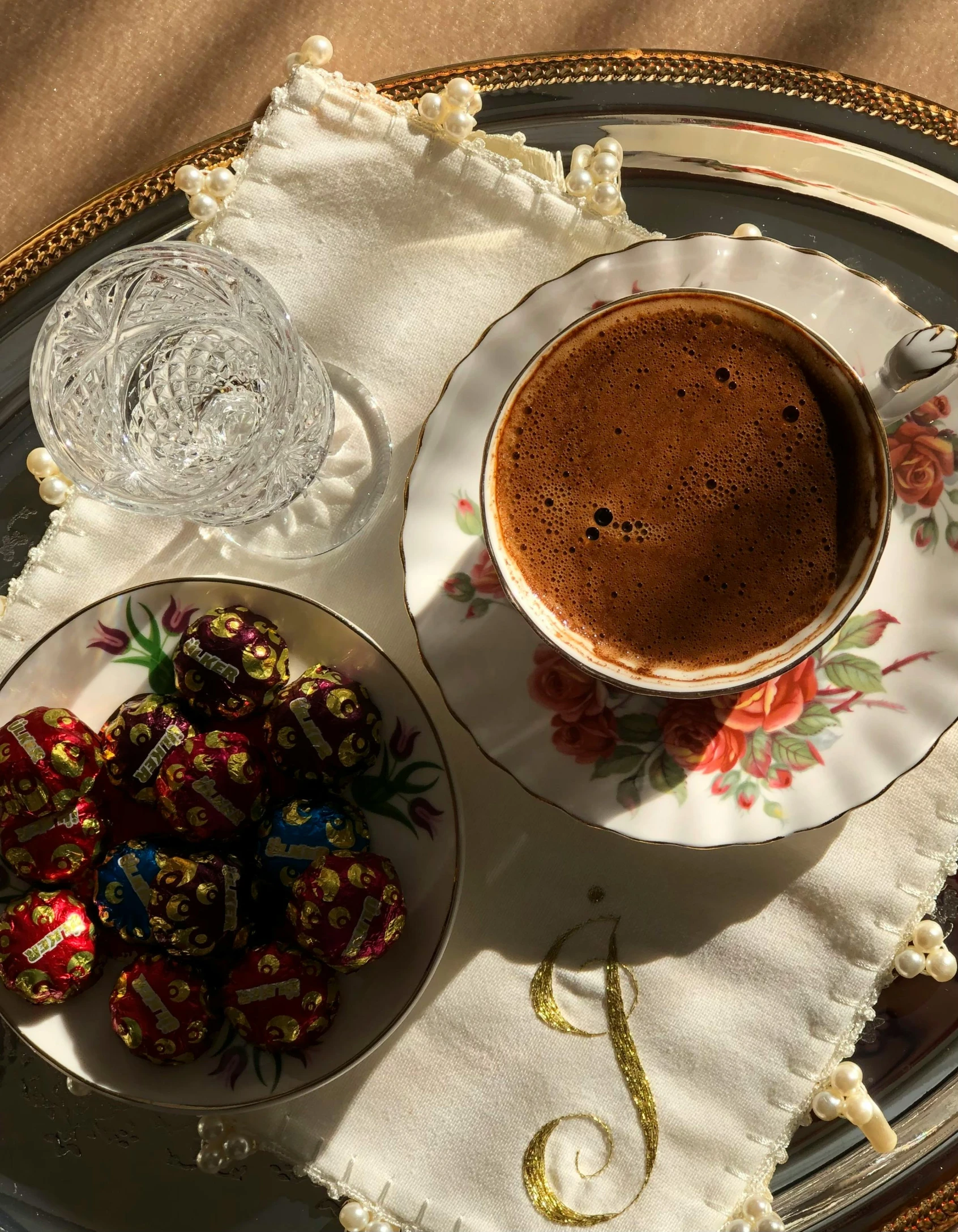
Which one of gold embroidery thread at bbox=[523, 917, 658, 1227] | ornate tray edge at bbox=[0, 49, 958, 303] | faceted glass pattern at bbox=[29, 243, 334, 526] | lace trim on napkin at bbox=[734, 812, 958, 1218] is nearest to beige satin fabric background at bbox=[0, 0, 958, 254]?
ornate tray edge at bbox=[0, 49, 958, 303]

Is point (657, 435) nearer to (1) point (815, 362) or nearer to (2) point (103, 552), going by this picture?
(1) point (815, 362)

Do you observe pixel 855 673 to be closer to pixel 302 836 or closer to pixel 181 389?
pixel 302 836

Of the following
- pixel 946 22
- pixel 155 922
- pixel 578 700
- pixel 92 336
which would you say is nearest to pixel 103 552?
pixel 92 336

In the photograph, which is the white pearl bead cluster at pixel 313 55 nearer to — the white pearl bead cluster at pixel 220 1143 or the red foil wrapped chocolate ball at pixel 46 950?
the red foil wrapped chocolate ball at pixel 46 950

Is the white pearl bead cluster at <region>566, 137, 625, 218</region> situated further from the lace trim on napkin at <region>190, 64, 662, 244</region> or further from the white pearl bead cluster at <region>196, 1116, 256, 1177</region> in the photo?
the white pearl bead cluster at <region>196, 1116, 256, 1177</region>

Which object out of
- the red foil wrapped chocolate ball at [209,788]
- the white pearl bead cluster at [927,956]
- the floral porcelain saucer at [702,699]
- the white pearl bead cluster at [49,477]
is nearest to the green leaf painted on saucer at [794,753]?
the floral porcelain saucer at [702,699]

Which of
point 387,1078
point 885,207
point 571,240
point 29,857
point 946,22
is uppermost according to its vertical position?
point 946,22

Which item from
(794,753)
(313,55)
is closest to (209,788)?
(794,753)
